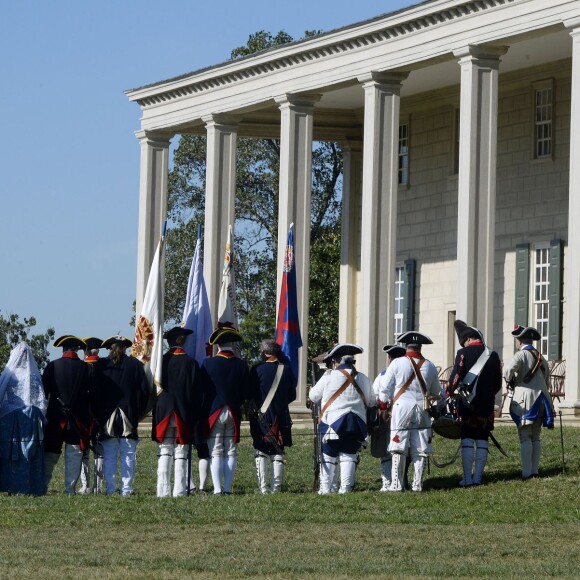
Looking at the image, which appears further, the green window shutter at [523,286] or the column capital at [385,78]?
the green window shutter at [523,286]

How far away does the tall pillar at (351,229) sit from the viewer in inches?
1610

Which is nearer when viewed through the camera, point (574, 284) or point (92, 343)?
point (92, 343)

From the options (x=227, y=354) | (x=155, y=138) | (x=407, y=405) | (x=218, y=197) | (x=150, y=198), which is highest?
(x=155, y=138)

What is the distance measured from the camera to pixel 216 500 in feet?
64.2

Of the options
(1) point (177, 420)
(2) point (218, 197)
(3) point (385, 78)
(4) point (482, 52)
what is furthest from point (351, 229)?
(1) point (177, 420)

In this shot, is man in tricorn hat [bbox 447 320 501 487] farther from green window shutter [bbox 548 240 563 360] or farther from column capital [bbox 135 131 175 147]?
column capital [bbox 135 131 175 147]

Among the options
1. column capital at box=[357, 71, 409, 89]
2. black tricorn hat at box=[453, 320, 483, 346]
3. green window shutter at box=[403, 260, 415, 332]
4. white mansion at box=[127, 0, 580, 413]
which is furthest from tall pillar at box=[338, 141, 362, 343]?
black tricorn hat at box=[453, 320, 483, 346]

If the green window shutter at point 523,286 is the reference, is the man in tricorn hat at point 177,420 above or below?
below

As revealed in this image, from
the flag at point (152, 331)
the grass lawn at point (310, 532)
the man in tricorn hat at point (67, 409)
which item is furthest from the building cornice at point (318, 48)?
the man in tricorn hat at point (67, 409)

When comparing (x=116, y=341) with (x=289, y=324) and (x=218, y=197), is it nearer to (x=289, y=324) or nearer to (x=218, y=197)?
(x=289, y=324)

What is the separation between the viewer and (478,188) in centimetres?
3092

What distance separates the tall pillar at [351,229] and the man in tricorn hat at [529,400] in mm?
19539

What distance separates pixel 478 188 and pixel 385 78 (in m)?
3.75

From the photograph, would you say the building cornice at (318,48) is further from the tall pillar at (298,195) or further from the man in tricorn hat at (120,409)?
the man in tricorn hat at (120,409)
